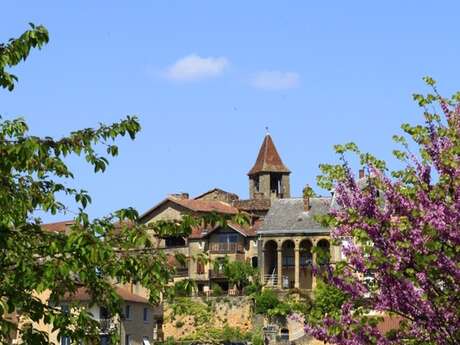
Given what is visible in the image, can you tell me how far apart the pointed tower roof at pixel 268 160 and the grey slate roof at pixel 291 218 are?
67.3 feet

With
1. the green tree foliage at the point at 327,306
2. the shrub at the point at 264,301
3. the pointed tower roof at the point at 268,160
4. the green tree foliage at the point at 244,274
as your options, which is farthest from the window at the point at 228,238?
the green tree foliage at the point at 327,306

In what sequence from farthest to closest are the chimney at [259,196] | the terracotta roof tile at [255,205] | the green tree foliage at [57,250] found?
1. the chimney at [259,196]
2. the terracotta roof tile at [255,205]
3. the green tree foliage at [57,250]

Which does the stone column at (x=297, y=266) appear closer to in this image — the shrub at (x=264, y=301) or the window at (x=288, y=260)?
the window at (x=288, y=260)

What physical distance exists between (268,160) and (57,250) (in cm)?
10446

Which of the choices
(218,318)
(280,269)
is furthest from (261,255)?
(218,318)

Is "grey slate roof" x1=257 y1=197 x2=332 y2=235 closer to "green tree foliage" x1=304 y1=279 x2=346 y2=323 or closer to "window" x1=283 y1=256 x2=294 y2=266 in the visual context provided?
"window" x1=283 y1=256 x2=294 y2=266

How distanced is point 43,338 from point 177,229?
229 centimetres

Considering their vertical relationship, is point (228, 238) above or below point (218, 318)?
above

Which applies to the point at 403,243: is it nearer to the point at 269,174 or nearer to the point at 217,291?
the point at 217,291

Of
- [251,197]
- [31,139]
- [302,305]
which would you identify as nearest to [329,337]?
[302,305]

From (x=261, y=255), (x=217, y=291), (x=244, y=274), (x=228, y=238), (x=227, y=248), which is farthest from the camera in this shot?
(x=228, y=238)

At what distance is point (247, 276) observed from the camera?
89.9 m

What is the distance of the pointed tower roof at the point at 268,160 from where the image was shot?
11606 cm

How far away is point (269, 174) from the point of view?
115500 mm
